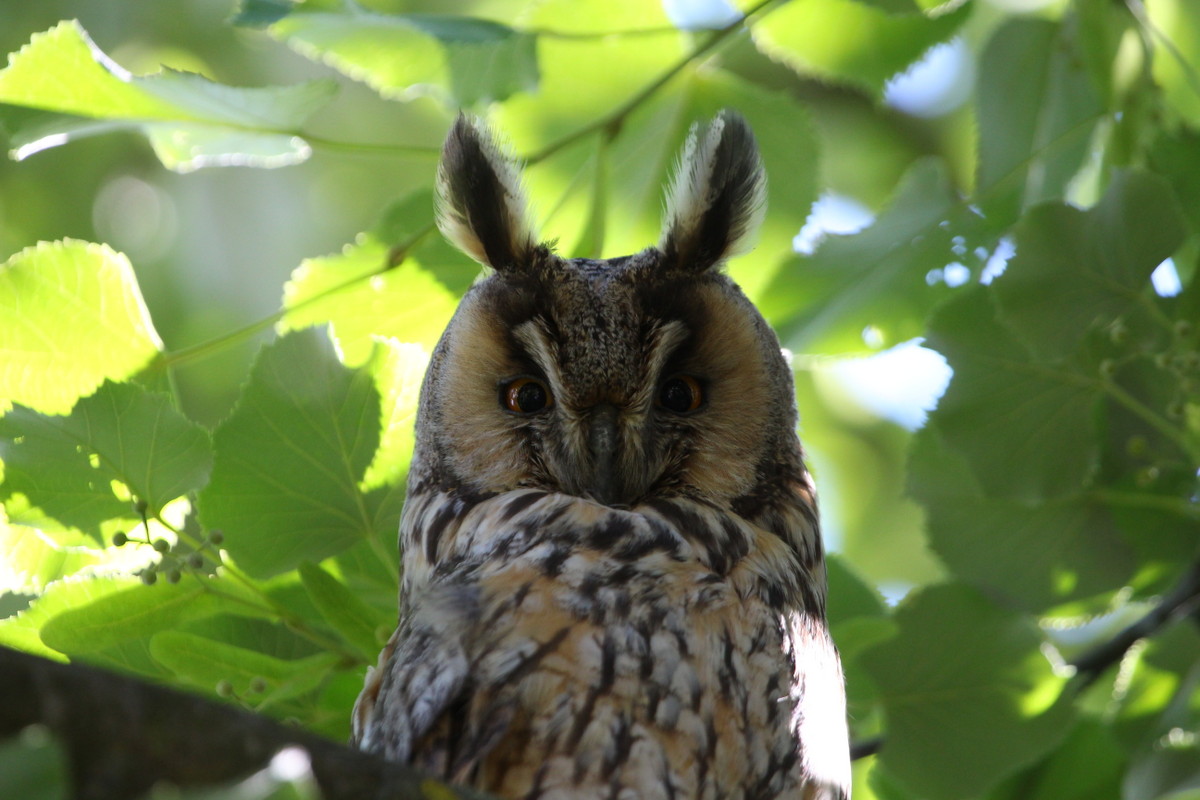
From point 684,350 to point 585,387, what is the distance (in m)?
0.21

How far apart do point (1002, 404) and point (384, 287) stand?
1.07m

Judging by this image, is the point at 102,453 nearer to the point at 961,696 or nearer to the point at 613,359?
the point at 613,359

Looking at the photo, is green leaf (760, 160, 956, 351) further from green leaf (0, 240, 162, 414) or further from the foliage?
green leaf (0, 240, 162, 414)

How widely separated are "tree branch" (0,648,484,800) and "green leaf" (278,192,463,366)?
1.11m

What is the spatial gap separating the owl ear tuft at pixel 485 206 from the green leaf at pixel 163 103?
0.27 metres

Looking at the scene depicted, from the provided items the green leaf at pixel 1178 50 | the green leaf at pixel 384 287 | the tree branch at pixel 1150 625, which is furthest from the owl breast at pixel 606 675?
the green leaf at pixel 1178 50

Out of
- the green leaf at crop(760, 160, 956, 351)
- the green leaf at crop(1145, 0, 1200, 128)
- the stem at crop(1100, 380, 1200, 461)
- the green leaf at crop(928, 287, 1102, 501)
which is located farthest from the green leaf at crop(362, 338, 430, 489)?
the green leaf at crop(1145, 0, 1200, 128)

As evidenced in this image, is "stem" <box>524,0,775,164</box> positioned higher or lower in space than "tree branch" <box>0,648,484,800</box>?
higher

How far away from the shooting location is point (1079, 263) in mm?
2008

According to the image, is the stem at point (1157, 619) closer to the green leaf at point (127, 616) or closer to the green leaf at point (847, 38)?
the green leaf at point (847, 38)

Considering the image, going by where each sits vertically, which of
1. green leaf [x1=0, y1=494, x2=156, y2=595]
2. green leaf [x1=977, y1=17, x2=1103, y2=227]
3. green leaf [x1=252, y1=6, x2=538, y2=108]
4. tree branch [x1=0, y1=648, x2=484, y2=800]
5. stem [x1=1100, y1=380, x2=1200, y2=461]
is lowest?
tree branch [x1=0, y1=648, x2=484, y2=800]

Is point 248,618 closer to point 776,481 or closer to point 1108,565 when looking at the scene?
point 776,481

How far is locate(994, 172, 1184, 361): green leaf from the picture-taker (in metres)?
1.99

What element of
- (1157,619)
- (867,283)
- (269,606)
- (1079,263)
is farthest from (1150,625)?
(269,606)
